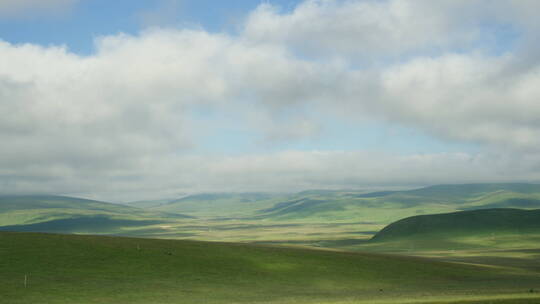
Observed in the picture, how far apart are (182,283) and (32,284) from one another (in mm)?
18763

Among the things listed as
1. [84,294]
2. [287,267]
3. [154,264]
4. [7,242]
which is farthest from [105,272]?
[287,267]

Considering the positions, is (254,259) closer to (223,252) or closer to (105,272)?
(223,252)

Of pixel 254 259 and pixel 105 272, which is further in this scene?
pixel 254 259

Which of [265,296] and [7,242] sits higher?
[7,242]

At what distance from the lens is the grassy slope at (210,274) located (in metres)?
58.4

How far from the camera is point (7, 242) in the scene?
85688 millimetres

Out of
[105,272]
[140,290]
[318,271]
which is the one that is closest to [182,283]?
[140,290]

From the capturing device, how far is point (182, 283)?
69.5m

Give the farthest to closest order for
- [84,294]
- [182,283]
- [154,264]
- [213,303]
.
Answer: [154,264] < [182,283] < [84,294] < [213,303]

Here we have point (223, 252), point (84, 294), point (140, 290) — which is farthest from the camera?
point (223, 252)

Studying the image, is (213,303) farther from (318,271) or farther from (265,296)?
(318,271)

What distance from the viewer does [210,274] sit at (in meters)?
77.5

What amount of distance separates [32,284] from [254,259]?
38.3m

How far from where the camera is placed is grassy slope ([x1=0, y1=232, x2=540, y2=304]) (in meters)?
58.4
